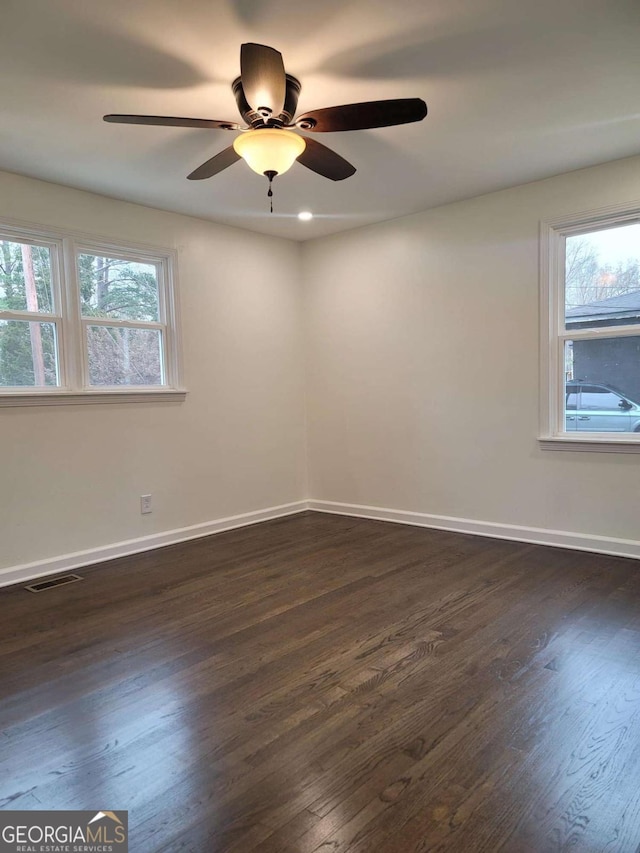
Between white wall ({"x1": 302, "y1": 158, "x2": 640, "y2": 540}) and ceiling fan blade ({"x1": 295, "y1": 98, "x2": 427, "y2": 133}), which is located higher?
ceiling fan blade ({"x1": 295, "y1": 98, "x2": 427, "y2": 133})

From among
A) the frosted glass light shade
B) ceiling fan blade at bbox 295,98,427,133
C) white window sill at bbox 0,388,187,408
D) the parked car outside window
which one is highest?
ceiling fan blade at bbox 295,98,427,133

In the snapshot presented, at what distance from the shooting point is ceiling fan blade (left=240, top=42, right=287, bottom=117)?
191 centimetres

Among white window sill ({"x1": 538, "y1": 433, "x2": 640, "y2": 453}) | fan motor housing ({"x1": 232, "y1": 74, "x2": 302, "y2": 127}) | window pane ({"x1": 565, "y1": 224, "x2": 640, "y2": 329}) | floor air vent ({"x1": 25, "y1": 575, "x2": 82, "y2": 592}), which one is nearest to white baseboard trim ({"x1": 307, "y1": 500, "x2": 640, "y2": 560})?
white window sill ({"x1": 538, "y1": 433, "x2": 640, "y2": 453})

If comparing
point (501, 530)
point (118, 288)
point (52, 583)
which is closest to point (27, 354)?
point (118, 288)

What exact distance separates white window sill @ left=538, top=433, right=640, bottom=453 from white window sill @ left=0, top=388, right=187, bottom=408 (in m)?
2.85

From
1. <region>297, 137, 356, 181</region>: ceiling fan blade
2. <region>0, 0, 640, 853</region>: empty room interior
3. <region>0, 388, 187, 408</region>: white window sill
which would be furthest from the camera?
<region>0, 388, 187, 408</region>: white window sill

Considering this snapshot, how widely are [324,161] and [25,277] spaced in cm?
219

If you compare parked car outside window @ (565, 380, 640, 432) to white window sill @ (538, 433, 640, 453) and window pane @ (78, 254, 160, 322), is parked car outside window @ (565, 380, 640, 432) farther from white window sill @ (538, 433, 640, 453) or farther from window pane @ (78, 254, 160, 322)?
window pane @ (78, 254, 160, 322)

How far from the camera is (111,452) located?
401 centimetres

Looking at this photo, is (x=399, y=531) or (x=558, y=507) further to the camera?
(x=399, y=531)

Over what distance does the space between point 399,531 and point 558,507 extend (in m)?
1.25

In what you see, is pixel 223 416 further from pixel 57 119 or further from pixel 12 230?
pixel 57 119

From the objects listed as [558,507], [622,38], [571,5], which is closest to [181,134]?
[571,5]

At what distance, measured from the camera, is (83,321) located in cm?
384
